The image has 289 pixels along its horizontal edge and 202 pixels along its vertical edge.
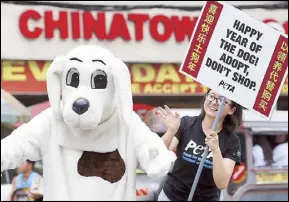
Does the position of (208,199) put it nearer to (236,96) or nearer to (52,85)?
(236,96)

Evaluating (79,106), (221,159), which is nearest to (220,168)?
(221,159)

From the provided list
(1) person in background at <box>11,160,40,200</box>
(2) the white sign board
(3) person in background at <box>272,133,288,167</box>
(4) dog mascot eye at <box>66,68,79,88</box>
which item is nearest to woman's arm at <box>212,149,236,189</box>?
(2) the white sign board

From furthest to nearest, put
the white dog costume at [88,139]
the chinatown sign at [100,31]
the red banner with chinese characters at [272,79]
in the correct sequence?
1. the chinatown sign at [100,31]
2. the red banner with chinese characters at [272,79]
3. the white dog costume at [88,139]

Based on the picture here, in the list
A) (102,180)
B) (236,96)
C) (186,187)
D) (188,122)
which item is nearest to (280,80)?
(236,96)

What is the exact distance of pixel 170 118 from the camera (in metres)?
4.13

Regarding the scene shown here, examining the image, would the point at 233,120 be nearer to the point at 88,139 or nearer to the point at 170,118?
the point at 170,118

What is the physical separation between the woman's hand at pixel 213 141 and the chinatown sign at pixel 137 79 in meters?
9.19

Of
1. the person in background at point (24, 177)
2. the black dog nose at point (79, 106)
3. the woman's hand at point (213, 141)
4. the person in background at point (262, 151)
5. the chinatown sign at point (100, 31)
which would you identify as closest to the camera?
the black dog nose at point (79, 106)

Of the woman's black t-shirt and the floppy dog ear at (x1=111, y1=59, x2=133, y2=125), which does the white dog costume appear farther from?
the woman's black t-shirt

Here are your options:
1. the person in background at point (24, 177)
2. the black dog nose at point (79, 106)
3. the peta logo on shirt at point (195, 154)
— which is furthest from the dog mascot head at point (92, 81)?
the person in background at point (24, 177)

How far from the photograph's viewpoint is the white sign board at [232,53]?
13.5 ft

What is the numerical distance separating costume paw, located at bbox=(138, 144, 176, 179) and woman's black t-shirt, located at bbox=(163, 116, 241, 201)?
1.04m

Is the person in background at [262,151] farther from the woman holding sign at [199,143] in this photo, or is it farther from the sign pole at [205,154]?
the sign pole at [205,154]

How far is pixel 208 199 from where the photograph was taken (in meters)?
4.34
